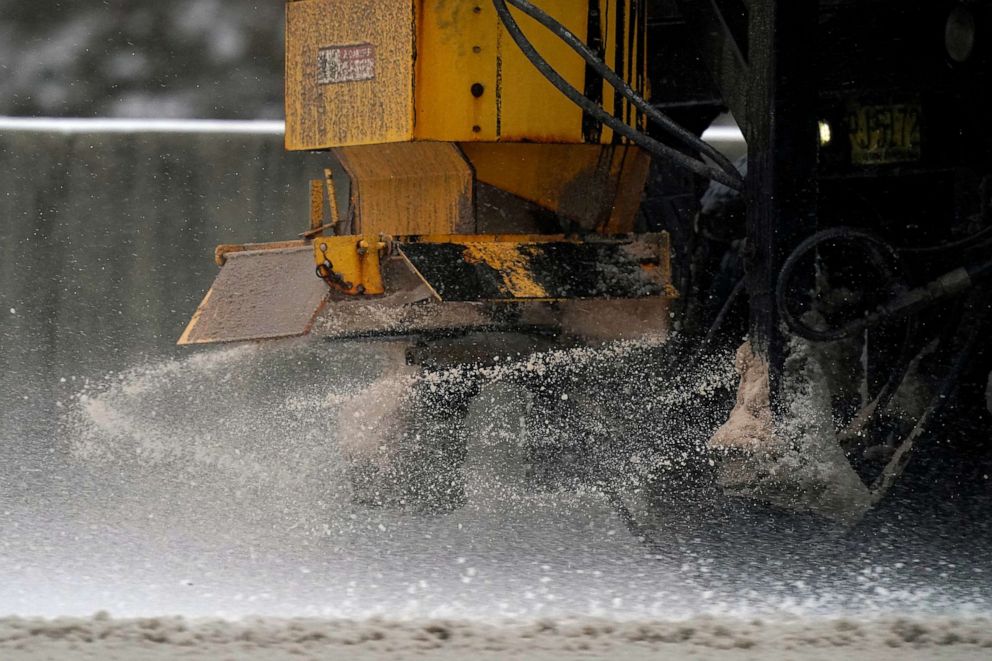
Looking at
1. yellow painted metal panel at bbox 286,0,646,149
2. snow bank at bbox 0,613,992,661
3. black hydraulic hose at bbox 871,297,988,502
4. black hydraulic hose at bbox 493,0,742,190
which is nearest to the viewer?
snow bank at bbox 0,613,992,661

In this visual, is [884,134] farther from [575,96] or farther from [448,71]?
[448,71]

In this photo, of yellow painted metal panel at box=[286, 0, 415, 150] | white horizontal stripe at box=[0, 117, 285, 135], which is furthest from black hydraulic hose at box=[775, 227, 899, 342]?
white horizontal stripe at box=[0, 117, 285, 135]

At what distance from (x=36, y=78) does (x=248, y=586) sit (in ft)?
16.9

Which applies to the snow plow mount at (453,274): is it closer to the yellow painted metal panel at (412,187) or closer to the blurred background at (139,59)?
the yellow painted metal panel at (412,187)

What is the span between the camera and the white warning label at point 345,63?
3961 millimetres

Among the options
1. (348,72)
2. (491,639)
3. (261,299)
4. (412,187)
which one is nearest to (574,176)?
(412,187)

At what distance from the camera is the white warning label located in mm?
3961

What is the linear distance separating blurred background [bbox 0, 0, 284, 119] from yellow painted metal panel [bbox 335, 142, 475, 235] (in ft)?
11.7

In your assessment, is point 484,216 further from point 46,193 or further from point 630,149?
point 46,193

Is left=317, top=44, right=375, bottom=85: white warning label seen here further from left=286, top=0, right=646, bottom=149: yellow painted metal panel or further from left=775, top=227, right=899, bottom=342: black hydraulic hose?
left=775, top=227, right=899, bottom=342: black hydraulic hose

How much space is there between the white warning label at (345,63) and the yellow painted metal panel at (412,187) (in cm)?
20

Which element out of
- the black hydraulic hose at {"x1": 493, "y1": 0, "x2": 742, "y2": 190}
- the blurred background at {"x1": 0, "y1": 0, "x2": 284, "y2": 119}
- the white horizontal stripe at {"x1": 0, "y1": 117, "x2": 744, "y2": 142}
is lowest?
the black hydraulic hose at {"x1": 493, "y1": 0, "x2": 742, "y2": 190}

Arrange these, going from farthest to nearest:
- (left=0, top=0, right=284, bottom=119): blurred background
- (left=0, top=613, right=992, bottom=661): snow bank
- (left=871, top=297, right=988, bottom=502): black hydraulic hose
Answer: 1. (left=0, top=0, right=284, bottom=119): blurred background
2. (left=871, top=297, right=988, bottom=502): black hydraulic hose
3. (left=0, top=613, right=992, bottom=661): snow bank

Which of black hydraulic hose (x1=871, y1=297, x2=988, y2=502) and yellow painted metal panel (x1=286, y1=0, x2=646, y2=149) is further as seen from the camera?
yellow painted metal panel (x1=286, y1=0, x2=646, y2=149)
